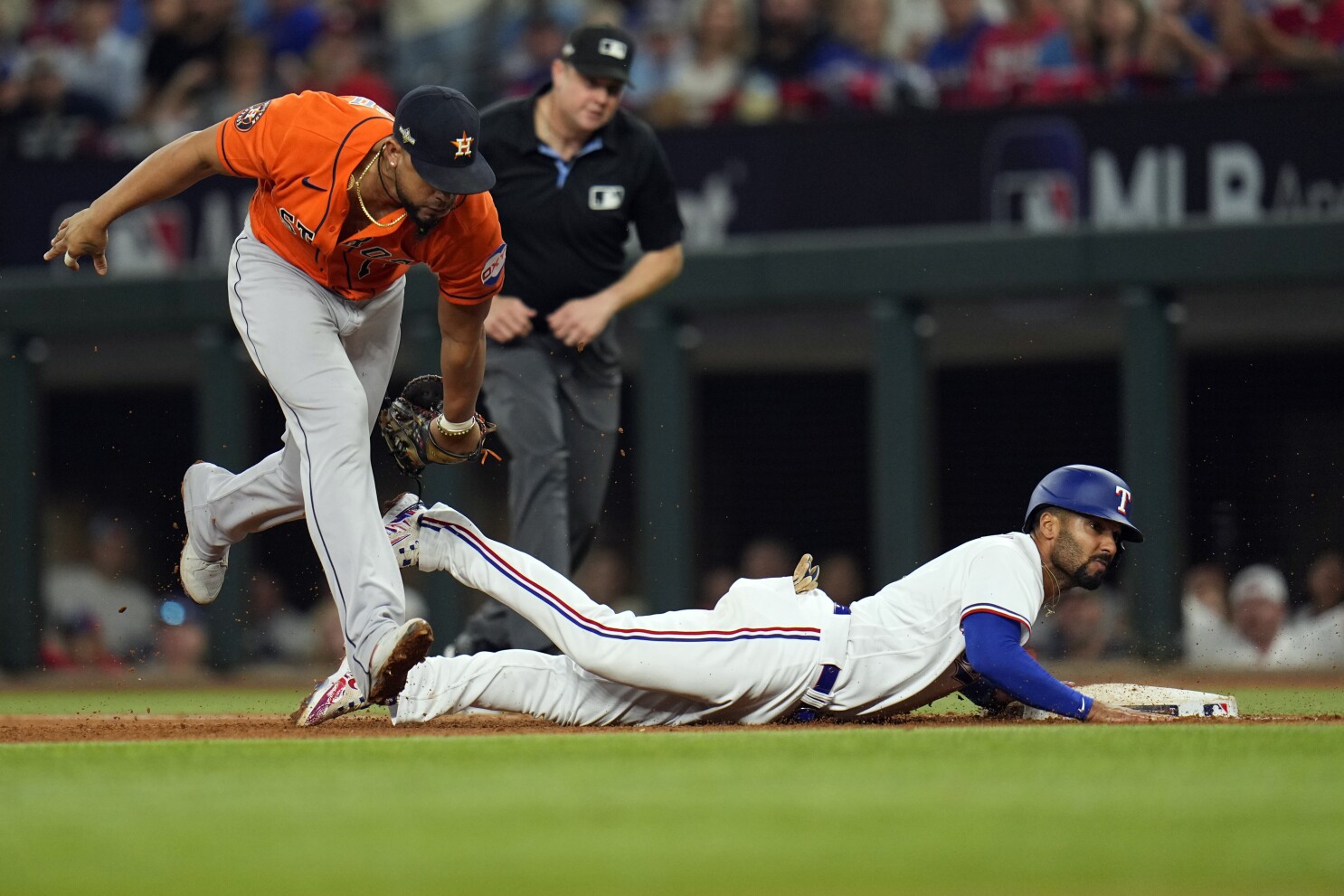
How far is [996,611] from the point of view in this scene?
5.17 m

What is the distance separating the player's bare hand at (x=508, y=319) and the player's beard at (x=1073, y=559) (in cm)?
225

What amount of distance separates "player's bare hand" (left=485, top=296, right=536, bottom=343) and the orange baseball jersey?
1348 mm

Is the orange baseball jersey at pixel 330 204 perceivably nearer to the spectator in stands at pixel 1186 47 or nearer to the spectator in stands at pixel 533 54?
the spectator in stands at pixel 1186 47

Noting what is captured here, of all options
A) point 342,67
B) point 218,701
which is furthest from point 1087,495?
point 342,67

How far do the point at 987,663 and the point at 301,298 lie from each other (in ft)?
7.20

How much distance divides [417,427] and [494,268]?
0.80 metres

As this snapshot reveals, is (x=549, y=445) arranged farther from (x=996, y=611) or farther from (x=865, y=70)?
(x=865, y=70)

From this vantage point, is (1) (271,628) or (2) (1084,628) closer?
(2) (1084,628)

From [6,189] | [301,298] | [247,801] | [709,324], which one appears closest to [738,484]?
[709,324]

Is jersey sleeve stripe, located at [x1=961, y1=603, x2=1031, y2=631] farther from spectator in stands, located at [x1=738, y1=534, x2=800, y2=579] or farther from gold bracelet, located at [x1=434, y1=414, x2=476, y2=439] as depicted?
spectator in stands, located at [x1=738, y1=534, x2=800, y2=579]

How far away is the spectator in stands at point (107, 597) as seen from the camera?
37.6 feet

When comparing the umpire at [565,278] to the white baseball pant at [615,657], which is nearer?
the white baseball pant at [615,657]

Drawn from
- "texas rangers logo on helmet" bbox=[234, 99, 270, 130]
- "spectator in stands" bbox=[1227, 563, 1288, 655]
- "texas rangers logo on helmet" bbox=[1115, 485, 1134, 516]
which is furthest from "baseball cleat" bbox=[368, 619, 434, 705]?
"spectator in stands" bbox=[1227, 563, 1288, 655]

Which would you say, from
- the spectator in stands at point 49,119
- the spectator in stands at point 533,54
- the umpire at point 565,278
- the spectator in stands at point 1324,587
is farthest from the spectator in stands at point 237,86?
the spectator in stands at point 1324,587
